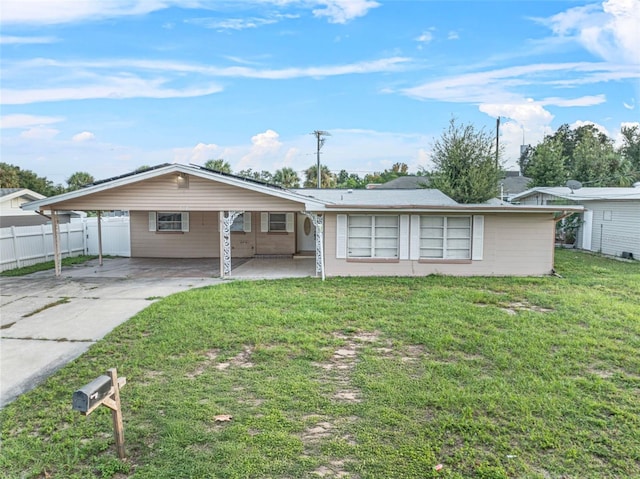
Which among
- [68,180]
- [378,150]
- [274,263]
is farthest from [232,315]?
[68,180]

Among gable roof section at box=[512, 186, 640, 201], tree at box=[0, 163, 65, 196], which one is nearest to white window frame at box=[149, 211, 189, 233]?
gable roof section at box=[512, 186, 640, 201]

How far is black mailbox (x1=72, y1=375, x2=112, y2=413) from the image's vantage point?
115 inches

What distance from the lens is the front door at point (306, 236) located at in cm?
1652

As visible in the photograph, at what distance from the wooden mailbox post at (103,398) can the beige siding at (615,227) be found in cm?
1757

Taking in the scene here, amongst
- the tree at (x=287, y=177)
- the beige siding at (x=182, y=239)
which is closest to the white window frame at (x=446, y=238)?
the beige siding at (x=182, y=239)

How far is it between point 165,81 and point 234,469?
1780 cm

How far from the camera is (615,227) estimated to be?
16.5 metres

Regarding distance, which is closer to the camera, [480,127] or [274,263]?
[274,263]

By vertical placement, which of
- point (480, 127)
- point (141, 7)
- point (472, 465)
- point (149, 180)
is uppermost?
point (141, 7)

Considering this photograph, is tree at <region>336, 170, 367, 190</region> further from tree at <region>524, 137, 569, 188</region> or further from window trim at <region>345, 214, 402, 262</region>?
window trim at <region>345, 214, 402, 262</region>

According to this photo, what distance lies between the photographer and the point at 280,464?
10.9 ft

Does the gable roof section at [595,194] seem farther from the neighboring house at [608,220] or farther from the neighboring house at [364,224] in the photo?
the neighboring house at [364,224]

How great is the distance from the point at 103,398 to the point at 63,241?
1526cm

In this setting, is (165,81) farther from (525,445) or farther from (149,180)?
(525,445)
